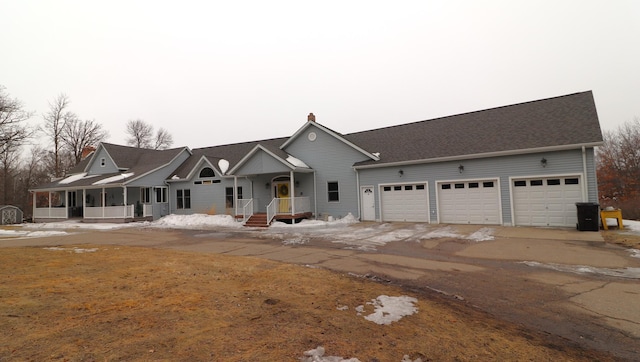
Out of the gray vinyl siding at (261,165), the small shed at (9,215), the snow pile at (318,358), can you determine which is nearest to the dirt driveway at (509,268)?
the snow pile at (318,358)

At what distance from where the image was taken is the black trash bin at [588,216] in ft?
39.4

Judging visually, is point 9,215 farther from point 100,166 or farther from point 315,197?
point 315,197

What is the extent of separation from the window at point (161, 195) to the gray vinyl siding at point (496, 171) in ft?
52.7

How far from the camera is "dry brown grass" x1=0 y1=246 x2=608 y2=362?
3.27 metres

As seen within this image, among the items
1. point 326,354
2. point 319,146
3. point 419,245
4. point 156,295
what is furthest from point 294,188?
point 326,354

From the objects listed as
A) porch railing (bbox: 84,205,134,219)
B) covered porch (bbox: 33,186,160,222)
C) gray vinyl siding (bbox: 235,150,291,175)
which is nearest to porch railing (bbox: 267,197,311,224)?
gray vinyl siding (bbox: 235,150,291,175)

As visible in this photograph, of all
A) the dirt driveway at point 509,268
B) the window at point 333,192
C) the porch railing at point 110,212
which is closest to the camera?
the dirt driveway at point 509,268

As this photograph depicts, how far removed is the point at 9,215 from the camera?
2575cm

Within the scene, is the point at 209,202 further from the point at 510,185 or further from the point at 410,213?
the point at 510,185

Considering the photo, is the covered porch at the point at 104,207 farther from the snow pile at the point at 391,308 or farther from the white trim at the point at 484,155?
the snow pile at the point at 391,308

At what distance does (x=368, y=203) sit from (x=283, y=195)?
18.3 ft

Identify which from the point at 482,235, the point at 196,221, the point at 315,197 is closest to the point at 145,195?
the point at 196,221

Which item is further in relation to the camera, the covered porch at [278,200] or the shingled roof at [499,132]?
the covered porch at [278,200]

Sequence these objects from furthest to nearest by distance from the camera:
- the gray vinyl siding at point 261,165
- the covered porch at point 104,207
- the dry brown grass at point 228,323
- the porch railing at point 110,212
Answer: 1. the covered porch at point 104,207
2. the porch railing at point 110,212
3. the gray vinyl siding at point 261,165
4. the dry brown grass at point 228,323
